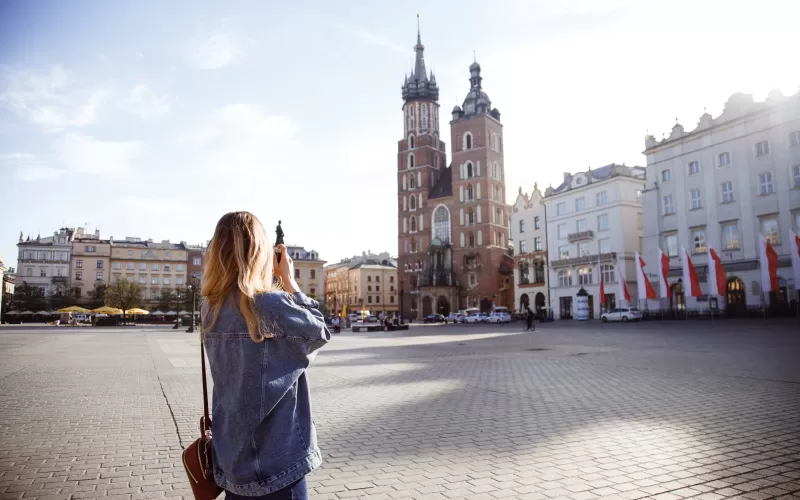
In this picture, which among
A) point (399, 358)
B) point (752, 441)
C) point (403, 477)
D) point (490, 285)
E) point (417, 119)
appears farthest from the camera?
point (417, 119)

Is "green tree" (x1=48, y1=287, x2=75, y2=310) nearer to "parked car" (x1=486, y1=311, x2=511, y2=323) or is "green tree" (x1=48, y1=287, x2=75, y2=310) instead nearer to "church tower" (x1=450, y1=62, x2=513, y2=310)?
"church tower" (x1=450, y1=62, x2=513, y2=310)

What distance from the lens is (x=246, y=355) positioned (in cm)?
229

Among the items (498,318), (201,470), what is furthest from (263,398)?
(498,318)

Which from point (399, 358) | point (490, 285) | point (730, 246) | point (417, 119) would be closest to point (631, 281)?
point (730, 246)

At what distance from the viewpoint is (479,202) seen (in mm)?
80625

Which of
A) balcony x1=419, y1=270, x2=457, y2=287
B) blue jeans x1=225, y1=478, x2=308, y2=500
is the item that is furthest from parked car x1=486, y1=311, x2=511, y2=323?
blue jeans x1=225, y1=478, x2=308, y2=500

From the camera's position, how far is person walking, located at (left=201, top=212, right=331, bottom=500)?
224cm

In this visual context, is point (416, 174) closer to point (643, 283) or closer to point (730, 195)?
point (643, 283)

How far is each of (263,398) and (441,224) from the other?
278ft

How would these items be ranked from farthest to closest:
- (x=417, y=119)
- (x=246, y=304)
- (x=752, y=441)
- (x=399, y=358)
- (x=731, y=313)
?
(x=417, y=119) → (x=731, y=313) → (x=399, y=358) → (x=752, y=441) → (x=246, y=304)

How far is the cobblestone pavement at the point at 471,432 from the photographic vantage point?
4.76 m

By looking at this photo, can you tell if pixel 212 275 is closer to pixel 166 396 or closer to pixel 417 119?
pixel 166 396

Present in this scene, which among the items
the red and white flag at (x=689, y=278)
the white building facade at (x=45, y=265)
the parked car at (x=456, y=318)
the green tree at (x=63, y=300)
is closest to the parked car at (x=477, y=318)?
the parked car at (x=456, y=318)

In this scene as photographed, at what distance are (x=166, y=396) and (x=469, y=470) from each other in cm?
678
